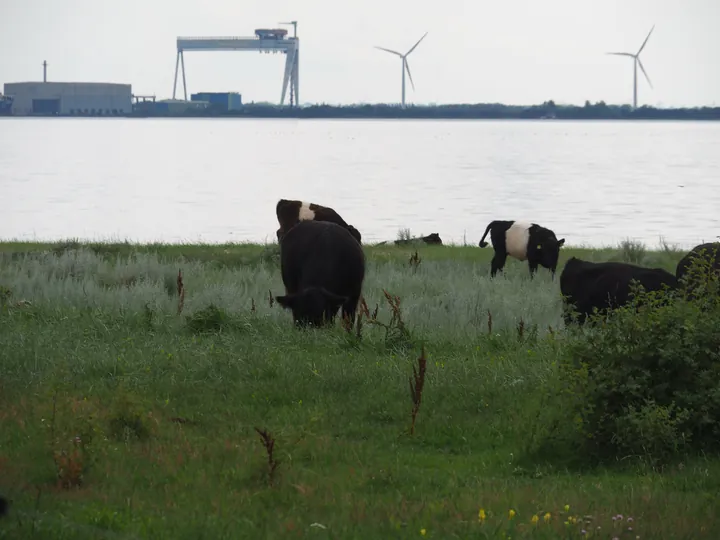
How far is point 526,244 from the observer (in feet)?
75.7

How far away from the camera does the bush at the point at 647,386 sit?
909 centimetres

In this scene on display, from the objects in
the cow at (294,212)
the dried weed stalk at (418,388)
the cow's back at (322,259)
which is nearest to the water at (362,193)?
the cow at (294,212)

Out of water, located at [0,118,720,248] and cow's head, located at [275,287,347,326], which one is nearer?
cow's head, located at [275,287,347,326]

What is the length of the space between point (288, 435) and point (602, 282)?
6741 millimetres

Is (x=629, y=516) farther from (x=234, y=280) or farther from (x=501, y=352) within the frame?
(x=234, y=280)

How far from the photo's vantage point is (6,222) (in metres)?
48.1

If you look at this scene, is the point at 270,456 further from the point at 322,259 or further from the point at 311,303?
the point at 322,259

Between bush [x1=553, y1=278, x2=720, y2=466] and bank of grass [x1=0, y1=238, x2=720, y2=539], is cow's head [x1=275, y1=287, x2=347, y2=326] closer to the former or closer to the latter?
bank of grass [x1=0, y1=238, x2=720, y2=539]

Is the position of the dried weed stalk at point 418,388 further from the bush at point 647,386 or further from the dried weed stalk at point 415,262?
the dried weed stalk at point 415,262

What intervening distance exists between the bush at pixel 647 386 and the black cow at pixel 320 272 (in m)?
4.14

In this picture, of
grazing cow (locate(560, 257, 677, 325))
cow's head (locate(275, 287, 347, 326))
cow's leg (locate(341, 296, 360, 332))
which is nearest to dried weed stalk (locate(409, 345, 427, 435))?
cow's head (locate(275, 287, 347, 326))

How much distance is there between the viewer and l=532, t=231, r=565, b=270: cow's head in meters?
22.7

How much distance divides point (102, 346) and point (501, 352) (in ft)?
14.0

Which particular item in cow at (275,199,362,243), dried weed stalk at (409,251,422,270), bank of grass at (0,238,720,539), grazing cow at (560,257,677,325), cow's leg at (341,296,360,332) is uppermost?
cow at (275,199,362,243)
